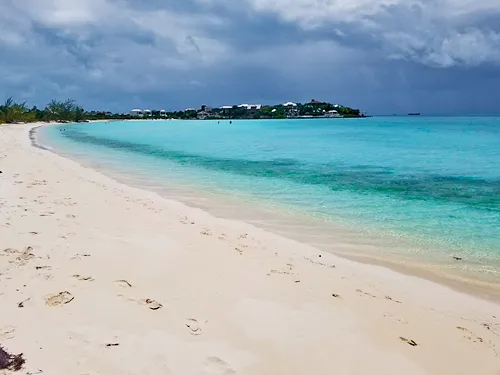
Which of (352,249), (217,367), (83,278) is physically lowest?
(352,249)

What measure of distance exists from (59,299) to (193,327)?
147 cm

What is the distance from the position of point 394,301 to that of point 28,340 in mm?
3949

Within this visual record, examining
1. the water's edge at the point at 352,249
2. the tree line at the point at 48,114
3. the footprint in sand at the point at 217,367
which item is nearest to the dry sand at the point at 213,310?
the footprint in sand at the point at 217,367

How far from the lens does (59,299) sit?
4199mm

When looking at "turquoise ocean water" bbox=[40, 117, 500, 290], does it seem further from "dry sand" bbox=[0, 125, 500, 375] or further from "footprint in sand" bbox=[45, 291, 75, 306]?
"footprint in sand" bbox=[45, 291, 75, 306]

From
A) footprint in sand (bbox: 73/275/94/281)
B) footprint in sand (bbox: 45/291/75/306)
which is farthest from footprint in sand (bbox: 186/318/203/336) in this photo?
footprint in sand (bbox: 73/275/94/281)

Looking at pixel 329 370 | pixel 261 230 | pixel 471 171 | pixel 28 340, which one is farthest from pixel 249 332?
pixel 471 171

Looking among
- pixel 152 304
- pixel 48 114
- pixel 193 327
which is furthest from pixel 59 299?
pixel 48 114

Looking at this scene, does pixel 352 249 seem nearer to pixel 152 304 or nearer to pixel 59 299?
pixel 152 304

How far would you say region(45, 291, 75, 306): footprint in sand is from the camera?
4113mm

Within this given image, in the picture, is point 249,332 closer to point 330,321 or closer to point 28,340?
point 330,321

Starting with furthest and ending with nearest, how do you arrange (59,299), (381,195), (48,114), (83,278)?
(48,114) → (381,195) → (83,278) → (59,299)

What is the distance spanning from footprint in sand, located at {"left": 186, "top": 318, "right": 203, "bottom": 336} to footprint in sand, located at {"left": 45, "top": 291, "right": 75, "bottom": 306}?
128cm

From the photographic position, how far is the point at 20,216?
7.48 meters
